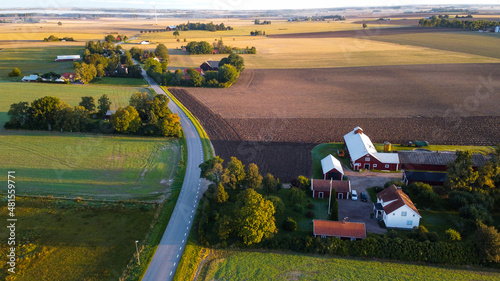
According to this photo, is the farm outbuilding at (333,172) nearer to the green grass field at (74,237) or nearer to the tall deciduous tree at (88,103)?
the green grass field at (74,237)

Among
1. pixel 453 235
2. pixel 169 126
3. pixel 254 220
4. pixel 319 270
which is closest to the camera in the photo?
pixel 319 270

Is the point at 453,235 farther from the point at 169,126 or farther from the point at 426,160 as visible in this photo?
the point at 169,126

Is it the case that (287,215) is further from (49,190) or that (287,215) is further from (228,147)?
(49,190)

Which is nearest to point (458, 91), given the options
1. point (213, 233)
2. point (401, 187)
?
point (401, 187)

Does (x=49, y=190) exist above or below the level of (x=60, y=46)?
below

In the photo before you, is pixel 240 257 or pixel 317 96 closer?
pixel 240 257

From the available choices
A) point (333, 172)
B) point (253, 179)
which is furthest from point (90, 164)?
point (333, 172)

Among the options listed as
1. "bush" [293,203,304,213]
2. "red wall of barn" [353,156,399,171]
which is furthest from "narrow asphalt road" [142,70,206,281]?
"red wall of barn" [353,156,399,171]
